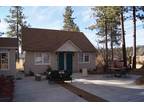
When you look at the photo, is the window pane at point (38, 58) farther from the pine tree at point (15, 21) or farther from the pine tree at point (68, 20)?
the pine tree at point (68, 20)

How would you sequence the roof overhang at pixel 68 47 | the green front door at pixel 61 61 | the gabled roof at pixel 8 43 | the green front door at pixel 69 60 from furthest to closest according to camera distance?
the green front door at pixel 69 60 → the green front door at pixel 61 61 → the roof overhang at pixel 68 47 → the gabled roof at pixel 8 43

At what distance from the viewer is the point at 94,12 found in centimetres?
3522

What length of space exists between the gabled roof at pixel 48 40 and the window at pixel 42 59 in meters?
0.49

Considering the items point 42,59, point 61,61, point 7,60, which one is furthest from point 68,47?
point 7,60

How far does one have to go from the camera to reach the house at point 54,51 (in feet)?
81.6

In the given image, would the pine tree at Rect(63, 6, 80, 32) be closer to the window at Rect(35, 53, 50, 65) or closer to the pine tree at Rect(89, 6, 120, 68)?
the pine tree at Rect(89, 6, 120, 68)

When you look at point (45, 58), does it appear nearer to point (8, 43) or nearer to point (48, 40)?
point (48, 40)

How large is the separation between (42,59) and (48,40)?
2.57 m

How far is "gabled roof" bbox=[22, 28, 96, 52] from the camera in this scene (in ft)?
83.6

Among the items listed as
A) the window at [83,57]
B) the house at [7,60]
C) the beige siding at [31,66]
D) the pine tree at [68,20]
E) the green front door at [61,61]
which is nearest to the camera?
the house at [7,60]

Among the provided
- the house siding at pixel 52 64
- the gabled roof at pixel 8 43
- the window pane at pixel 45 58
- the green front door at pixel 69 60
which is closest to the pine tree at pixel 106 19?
the house siding at pixel 52 64

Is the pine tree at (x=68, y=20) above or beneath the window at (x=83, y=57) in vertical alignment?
above

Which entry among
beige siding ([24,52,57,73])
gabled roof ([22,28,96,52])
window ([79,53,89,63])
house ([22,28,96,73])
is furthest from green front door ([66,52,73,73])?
beige siding ([24,52,57,73])
